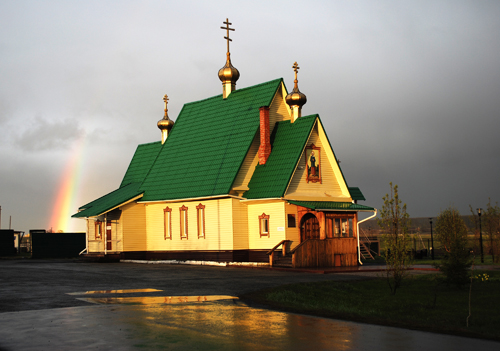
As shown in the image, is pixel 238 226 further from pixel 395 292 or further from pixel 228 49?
pixel 395 292

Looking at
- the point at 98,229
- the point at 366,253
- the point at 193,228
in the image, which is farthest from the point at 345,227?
the point at 98,229

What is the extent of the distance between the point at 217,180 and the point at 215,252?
407cm

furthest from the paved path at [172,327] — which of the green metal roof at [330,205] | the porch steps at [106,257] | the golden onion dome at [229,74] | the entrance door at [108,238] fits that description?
the golden onion dome at [229,74]

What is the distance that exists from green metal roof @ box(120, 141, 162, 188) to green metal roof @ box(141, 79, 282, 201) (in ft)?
10.8

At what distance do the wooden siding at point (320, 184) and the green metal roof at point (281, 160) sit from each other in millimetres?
657

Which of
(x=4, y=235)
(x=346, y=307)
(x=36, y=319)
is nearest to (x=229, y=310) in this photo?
(x=346, y=307)

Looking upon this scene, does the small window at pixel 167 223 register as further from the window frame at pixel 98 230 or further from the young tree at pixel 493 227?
the young tree at pixel 493 227

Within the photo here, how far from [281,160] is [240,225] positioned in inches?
167

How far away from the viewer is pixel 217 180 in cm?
3188

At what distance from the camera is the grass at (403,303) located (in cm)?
1124

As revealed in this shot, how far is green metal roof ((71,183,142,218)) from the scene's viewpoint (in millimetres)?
35969

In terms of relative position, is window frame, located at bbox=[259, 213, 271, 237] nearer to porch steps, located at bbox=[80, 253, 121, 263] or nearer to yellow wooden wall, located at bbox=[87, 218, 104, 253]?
porch steps, located at bbox=[80, 253, 121, 263]

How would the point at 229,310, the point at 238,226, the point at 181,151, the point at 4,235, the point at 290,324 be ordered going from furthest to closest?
the point at 4,235 → the point at 181,151 → the point at 238,226 → the point at 229,310 → the point at 290,324

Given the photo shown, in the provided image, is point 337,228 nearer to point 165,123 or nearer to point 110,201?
point 110,201
